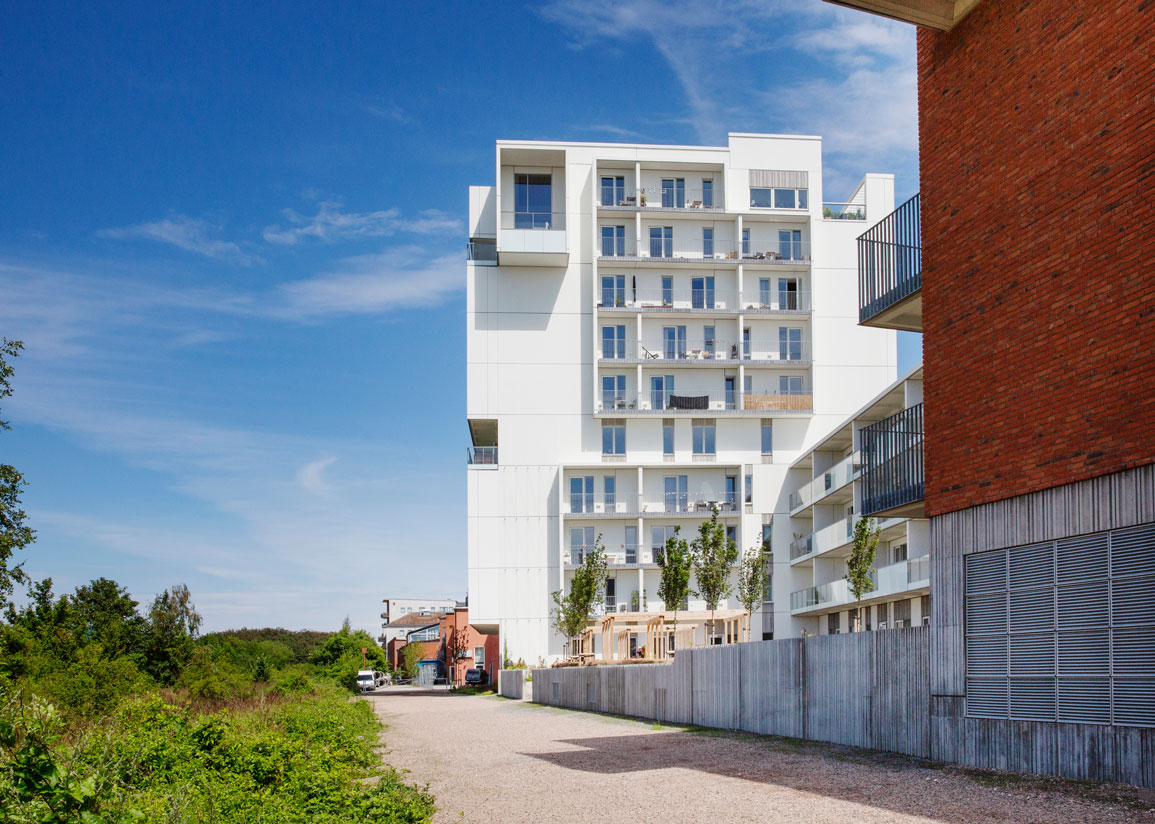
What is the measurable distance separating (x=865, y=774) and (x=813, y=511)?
44380mm

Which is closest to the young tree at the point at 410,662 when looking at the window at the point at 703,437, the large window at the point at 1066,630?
the window at the point at 703,437

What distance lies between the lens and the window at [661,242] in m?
63.9

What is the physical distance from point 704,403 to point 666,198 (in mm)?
12538

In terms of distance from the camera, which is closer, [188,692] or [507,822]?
[507,822]

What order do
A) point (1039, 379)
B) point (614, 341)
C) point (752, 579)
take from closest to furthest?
point (1039, 379) < point (752, 579) < point (614, 341)

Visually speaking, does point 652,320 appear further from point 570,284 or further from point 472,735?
point 472,735

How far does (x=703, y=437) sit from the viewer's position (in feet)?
208

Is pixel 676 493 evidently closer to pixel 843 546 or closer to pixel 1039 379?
pixel 843 546

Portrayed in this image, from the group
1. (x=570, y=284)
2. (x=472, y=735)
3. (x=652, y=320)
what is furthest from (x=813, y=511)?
(x=472, y=735)

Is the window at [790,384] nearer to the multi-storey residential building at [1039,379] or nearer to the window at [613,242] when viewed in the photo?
the window at [613,242]

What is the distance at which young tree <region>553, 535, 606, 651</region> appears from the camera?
179 ft

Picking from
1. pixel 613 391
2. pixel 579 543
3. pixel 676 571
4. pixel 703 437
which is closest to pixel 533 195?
pixel 613 391

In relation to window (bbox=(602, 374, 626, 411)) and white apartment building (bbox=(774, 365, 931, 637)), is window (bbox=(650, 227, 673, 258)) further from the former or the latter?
white apartment building (bbox=(774, 365, 931, 637))

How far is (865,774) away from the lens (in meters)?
13.7
